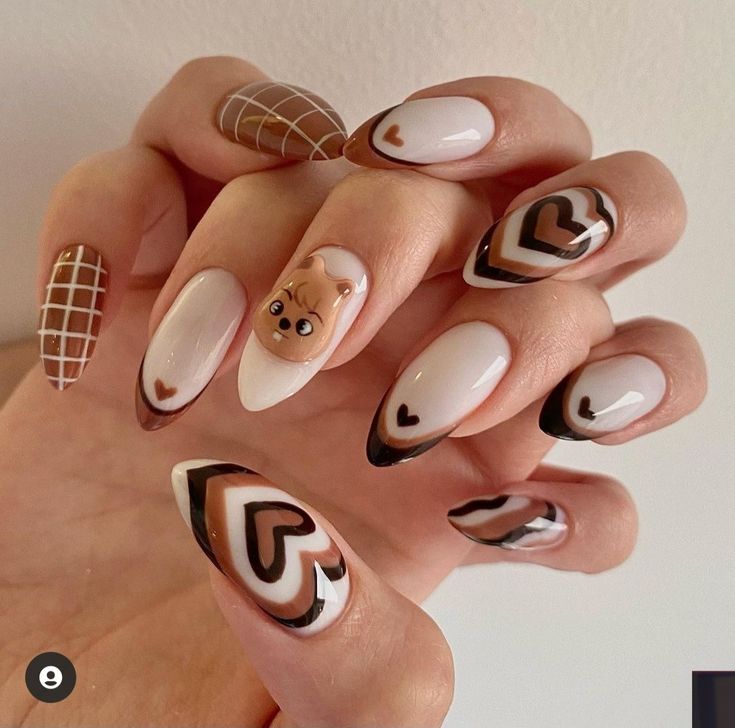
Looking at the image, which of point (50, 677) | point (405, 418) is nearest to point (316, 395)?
point (405, 418)

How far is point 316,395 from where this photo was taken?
1.72 feet

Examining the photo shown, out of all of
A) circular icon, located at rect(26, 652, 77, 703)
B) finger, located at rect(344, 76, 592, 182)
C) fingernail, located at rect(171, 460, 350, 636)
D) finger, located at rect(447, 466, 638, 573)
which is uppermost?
finger, located at rect(344, 76, 592, 182)

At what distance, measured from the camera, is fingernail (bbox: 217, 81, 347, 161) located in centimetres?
41

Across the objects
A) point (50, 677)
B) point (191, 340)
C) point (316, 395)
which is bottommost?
point (50, 677)

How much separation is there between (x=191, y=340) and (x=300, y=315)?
0.23 ft

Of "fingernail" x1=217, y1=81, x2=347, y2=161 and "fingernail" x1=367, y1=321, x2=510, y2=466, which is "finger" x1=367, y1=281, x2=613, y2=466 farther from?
"fingernail" x1=217, y1=81, x2=347, y2=161

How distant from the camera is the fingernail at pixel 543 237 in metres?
0.39

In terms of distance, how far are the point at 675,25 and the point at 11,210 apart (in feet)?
1.66

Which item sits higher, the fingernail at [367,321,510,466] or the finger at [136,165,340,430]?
the finger at [136,165,340,430]

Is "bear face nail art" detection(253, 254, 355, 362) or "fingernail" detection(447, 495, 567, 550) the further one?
"fingernail" detection(447, 495, 567, 550)

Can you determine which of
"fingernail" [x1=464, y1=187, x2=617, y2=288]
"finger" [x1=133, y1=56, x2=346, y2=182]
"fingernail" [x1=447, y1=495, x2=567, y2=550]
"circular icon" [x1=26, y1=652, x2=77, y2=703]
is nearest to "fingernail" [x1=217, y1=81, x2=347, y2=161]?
"finger" [x1=133, y1=56, x2=346, y2=182]

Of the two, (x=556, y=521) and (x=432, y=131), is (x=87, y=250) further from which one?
(x=556, y=521)

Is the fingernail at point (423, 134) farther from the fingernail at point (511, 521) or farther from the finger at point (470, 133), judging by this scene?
the fingernail at point (511, 521)

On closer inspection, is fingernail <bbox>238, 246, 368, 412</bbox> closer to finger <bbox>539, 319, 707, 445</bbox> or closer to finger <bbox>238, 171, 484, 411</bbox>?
finger <bbox>238, 171, 484, 411</bbox>
